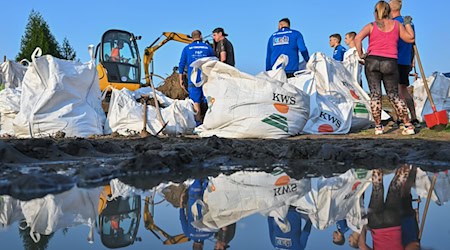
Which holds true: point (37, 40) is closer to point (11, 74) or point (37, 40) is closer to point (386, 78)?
point (11, 74)

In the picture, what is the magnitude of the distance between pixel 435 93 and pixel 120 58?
289 inches

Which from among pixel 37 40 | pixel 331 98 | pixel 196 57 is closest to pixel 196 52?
pixel 196 57

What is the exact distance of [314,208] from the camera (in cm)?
204

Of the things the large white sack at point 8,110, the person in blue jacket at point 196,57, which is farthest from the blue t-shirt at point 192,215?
the large white sack at point 8,110

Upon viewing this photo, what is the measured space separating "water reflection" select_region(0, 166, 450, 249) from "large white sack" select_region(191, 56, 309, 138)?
3202 millimetres

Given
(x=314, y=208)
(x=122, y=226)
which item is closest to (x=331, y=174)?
(x=314, y=208)

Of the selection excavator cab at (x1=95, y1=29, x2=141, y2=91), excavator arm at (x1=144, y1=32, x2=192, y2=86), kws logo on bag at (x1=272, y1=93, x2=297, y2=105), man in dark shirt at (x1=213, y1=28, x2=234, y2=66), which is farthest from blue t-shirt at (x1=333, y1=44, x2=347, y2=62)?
excavator arm at (x1=144, y1=32, x2=192, y2=86)

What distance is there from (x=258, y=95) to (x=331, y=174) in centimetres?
311

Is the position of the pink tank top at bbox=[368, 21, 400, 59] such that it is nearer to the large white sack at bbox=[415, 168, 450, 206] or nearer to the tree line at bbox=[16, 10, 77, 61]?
the large white sack at bbox=[415, 168, 450, 206]

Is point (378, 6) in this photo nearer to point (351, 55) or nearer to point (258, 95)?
point (258, 95)

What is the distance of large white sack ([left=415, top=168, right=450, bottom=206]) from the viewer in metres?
2.27

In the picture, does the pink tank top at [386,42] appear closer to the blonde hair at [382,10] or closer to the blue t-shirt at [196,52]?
the blonde hair at [382,10]

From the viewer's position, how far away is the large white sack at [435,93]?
825 centimetres

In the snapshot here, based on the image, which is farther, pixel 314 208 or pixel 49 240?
pixel 314 208
